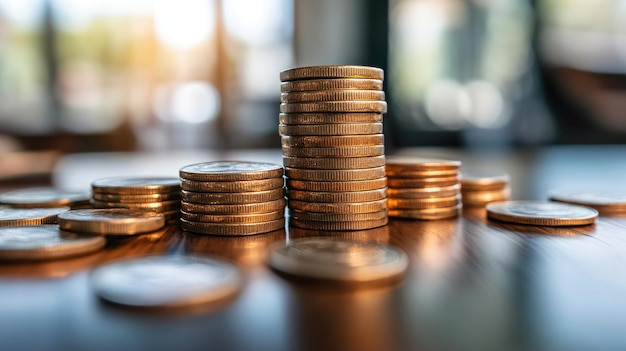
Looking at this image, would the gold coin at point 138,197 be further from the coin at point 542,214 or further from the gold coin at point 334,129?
the coin at point 542,214

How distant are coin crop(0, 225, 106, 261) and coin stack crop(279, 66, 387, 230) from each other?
37 cm

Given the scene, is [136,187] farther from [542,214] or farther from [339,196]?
[542,214]

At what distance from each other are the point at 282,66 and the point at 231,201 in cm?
464

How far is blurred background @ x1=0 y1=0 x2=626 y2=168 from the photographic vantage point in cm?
496

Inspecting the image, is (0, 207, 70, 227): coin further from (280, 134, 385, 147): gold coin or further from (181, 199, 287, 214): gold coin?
(280, 134, 385, 147): gold coin

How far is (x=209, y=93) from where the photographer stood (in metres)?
5.54

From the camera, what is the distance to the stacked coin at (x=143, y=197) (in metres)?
1.03

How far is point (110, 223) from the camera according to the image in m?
0.84

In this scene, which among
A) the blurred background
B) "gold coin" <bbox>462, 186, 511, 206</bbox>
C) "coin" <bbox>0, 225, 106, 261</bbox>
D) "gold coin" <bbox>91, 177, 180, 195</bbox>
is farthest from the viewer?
the blurred background

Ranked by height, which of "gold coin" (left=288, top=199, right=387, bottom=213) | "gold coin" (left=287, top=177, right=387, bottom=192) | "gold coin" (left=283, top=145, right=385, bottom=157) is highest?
"gold coin" (left=283, top=145, right=385, bottom=157)

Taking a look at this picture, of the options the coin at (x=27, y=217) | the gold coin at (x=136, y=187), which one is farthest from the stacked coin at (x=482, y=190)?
the coin at (x=27, y=217)

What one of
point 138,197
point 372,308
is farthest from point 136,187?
point 372,308

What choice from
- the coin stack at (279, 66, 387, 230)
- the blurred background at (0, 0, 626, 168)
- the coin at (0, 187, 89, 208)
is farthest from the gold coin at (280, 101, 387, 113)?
the blurred background at (0, 0, 626, 168)

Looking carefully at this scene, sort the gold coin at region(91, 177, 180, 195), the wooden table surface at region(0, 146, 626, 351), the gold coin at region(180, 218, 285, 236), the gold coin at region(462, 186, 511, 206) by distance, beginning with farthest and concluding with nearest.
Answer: the gold coin at region(462, 186, 511, 206) < the gold coin at region(91, 177, 180, 195) < the gold coin at region(180, 218, 285, 236) < the wooden table surface at region(0, 146, 626, 351)
